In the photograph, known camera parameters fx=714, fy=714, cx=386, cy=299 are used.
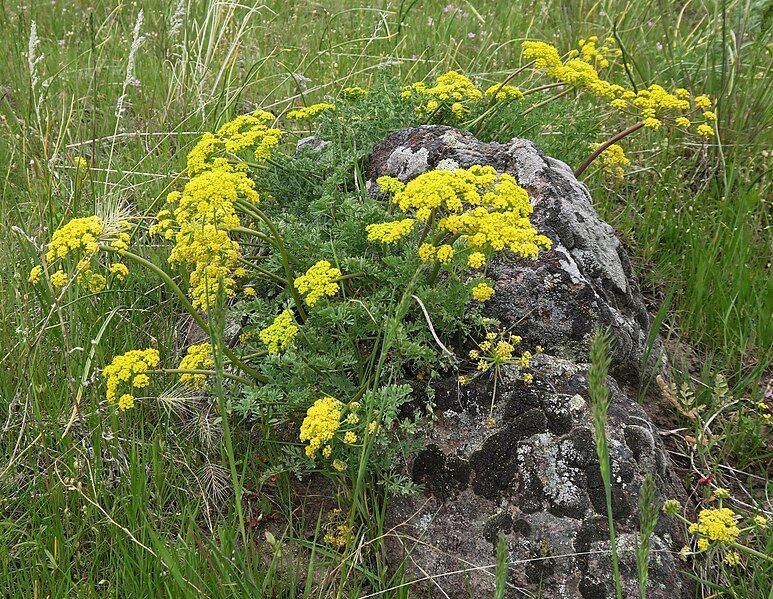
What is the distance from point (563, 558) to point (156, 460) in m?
1.34

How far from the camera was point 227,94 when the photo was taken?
463 cm

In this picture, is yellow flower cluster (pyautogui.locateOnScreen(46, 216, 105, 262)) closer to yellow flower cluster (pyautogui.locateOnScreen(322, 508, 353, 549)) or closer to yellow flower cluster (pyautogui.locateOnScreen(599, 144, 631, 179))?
yellow flower cluster (pyautogui.locateOnScreen(322, 508, 353, 549))

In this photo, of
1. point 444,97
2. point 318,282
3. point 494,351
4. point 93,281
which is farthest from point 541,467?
point 444,97

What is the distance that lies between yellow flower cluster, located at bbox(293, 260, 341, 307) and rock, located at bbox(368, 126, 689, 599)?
1.99 ft

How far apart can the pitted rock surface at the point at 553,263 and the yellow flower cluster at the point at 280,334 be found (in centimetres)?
82

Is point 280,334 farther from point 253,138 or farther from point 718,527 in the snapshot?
point 718,527

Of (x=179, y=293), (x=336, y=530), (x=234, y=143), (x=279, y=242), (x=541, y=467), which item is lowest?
(x=336, y=530)

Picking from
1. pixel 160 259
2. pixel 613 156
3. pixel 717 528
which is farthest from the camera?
pixel 613 156

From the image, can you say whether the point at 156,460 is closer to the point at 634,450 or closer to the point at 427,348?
the point at 427,348

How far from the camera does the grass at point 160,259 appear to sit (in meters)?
2.21

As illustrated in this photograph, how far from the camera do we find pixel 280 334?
7.13 feet

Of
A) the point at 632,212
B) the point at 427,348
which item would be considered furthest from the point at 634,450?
the point at 632,212

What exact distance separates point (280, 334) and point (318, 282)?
0.20 metres

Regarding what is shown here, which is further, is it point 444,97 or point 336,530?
point 444,97
